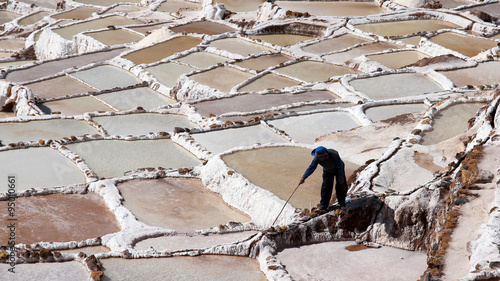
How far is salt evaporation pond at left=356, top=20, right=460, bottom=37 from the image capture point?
813 inches

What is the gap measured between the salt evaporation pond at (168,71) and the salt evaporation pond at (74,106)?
→ 1950 mm

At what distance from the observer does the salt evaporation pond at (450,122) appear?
10.5 meters

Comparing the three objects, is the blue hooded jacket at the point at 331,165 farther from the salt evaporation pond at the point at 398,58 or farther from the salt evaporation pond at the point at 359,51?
the salt evaporation pond at the point at 359,51

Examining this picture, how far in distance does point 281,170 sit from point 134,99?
25.9 ft

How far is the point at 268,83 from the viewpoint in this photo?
54.2 feet

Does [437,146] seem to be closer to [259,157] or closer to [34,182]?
[259,157]

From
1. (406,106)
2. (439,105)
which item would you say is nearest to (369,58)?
(406,106)

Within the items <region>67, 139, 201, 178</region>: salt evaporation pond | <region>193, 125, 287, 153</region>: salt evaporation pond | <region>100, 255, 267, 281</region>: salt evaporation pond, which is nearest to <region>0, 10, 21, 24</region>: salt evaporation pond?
<region>67, 139, 201, 178</region>: salt evaporation pond

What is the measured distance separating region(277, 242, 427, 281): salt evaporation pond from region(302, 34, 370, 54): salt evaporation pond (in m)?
11.8

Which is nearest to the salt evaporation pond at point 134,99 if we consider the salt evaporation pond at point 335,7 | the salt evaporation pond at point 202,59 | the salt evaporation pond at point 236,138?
the salt evaporation pond at point 202,59

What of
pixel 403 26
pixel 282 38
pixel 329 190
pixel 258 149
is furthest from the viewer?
pixel 403 26

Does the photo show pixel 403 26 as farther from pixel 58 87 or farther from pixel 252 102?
pixel 58 87

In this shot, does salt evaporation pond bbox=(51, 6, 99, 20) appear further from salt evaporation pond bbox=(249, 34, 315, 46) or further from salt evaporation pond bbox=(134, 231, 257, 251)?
salt evaporation pond bbox=(134, 231, 257, 251)

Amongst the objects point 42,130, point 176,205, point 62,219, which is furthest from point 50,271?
point 42,130
